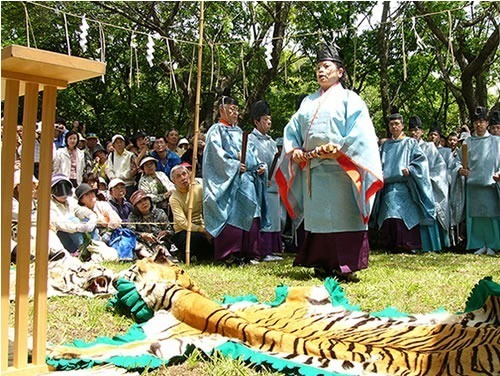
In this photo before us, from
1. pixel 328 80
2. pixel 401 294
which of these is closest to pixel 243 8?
pixel 328 80

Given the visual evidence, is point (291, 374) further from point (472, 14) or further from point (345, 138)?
point (472, 14)

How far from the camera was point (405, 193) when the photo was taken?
7.86m

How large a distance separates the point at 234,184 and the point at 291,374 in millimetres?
4294

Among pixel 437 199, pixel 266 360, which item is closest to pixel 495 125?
pixel 437 199

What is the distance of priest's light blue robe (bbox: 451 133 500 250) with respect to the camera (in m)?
7.59

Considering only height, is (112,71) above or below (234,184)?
above

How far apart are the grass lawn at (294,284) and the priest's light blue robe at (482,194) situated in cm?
86

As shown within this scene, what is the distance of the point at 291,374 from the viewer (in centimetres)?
234

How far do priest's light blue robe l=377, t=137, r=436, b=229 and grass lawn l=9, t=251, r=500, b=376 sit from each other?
0.95 meters

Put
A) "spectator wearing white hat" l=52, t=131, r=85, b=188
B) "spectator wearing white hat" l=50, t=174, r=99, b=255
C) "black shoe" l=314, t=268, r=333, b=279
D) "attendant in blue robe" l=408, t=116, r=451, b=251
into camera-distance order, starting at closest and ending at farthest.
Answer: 1. "black shoe" l=314, t=268, r=333, b=279
2. "spectator wearing white hat" l=50, t=174, r=99, b=255
3. "spectator wearing white hat" l=52, t=131, r=85, b=188
4. "attendant in blue robe" l=408, t=116, r=451, b=251

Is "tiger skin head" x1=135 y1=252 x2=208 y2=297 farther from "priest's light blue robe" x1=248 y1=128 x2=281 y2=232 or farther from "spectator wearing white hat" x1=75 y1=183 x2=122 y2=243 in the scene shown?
"priest's light blue robe" x1=248 y1=128 x2=281 y2=232

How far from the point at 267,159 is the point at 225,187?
1077mm

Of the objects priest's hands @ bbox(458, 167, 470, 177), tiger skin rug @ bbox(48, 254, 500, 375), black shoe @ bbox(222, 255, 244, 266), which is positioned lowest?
black shoe @ bbox(222, 255, 244, 266)

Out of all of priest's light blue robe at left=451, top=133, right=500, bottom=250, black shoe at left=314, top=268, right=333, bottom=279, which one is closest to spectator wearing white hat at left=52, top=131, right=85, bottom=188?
black shoe at left=314, top=268, right=333, bottom=279
